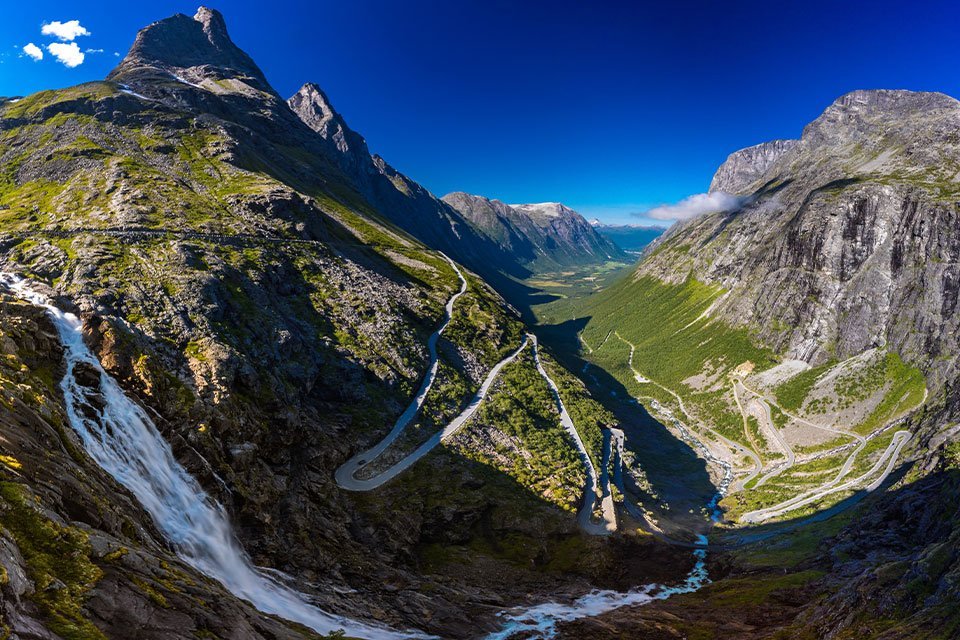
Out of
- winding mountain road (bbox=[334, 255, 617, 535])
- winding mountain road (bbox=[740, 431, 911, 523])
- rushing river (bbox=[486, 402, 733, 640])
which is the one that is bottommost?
winding mountain road (bbox=[740, 431, 911, 523])

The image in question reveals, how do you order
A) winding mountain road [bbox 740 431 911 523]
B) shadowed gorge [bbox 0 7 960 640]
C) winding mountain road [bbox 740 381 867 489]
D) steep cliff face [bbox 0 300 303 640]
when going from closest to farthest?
steep cliff face [bbox 0 300 303 640] → shadowed gorge [bbox 0 7 960 640] → winding mountain road [bbox 740 431 911 523] → winding mountain road [bbox 740 381 867 489]

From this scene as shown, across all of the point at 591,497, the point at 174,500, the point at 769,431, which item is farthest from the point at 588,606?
→ the point at 769,431

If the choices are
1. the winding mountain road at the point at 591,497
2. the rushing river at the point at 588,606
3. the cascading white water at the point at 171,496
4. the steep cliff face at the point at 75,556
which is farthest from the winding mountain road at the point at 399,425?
the steep cliff face at the point at 75,556

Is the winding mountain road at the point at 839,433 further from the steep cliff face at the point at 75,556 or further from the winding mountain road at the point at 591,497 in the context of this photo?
the steep cliff face at the point at 75,556

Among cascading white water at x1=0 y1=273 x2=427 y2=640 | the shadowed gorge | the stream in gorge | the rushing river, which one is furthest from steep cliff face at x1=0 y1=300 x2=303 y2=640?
the rushing river

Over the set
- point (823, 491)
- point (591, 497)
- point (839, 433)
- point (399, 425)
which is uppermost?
point (399, 425)

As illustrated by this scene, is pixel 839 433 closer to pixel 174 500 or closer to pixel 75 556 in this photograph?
pixel 174 500

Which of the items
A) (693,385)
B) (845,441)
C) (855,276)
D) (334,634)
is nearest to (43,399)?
(334,634)

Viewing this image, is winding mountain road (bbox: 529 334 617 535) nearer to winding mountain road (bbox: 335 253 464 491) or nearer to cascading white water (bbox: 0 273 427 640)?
winding mountain road (bbox: 335 253 464 491)

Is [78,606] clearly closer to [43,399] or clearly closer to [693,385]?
[43,399]
